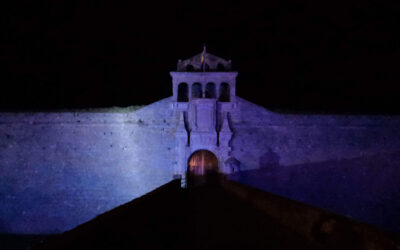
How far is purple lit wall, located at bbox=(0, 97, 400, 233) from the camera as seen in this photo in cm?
1191

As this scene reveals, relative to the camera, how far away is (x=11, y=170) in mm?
12633

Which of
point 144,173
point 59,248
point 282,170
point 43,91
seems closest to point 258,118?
point 282,170

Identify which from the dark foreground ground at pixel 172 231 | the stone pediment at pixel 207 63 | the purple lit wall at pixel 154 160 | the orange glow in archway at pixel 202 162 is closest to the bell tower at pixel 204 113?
the stone pediment at pixel 207 63

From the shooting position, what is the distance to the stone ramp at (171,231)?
9.80 ft

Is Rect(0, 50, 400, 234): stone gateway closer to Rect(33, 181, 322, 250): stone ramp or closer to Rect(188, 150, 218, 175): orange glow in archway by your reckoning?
Rect(188, 150, 218, 175): orange glow in archway

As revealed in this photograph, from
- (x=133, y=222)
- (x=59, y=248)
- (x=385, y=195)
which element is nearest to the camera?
(x=59, y=248)

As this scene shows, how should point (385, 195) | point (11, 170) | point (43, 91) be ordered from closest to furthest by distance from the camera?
1. point (385, 195)
2. point (11, 170)
3. point (43, 91)

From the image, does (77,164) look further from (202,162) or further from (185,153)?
(202,162)

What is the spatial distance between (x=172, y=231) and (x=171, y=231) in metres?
0.03

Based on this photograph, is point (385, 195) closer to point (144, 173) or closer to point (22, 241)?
point (144, 173)

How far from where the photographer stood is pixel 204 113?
12.1m

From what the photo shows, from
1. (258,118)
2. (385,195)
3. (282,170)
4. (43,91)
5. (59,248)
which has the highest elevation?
(43,91)

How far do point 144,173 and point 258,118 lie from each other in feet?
20.7

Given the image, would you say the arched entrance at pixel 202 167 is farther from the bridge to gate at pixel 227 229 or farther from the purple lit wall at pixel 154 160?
the bridge to gate at pixel 227 229
